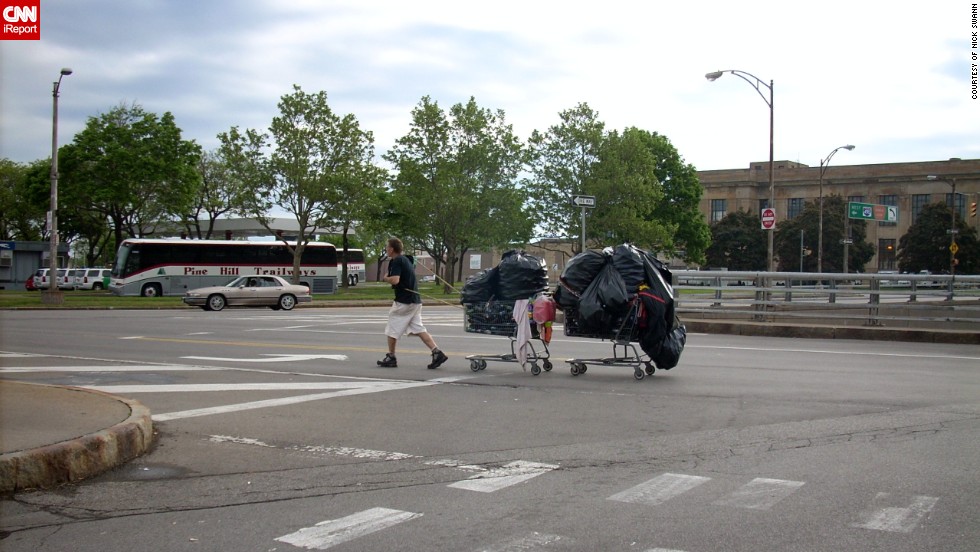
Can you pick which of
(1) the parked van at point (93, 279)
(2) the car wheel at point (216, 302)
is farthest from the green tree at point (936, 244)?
(1) the parked van at point (93, 279)

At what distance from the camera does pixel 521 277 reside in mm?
12102

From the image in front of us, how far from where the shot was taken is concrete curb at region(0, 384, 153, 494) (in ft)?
19.1

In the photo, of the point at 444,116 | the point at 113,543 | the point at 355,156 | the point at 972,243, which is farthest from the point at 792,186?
the point at 113,543

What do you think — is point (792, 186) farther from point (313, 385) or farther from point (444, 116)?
point (313, 385)

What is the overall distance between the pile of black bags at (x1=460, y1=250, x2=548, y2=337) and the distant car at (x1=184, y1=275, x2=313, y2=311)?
2178 cm

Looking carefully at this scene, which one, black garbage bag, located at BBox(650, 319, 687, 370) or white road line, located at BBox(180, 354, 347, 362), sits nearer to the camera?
black garbage bag, located at BBox(650, 319, 687, 370)

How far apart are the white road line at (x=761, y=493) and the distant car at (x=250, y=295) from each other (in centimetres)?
2851

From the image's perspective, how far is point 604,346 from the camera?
1600cm

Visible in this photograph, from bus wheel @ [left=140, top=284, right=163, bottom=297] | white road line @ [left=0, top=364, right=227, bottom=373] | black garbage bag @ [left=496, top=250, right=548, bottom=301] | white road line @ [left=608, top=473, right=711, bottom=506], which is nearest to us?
white road line @ [left=608, top=473, right=711, bottom=506]

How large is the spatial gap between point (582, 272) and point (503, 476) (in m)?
5.84

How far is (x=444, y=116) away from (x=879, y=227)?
56605mm

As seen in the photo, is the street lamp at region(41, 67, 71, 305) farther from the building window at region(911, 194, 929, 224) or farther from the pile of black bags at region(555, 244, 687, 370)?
the building window at region(911, 194, 929, 224)

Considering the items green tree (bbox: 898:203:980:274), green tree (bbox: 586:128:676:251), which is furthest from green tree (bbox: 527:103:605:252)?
green tree (bbox: 898:203:980:274)

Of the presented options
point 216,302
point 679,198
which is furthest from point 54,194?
point 679,198
